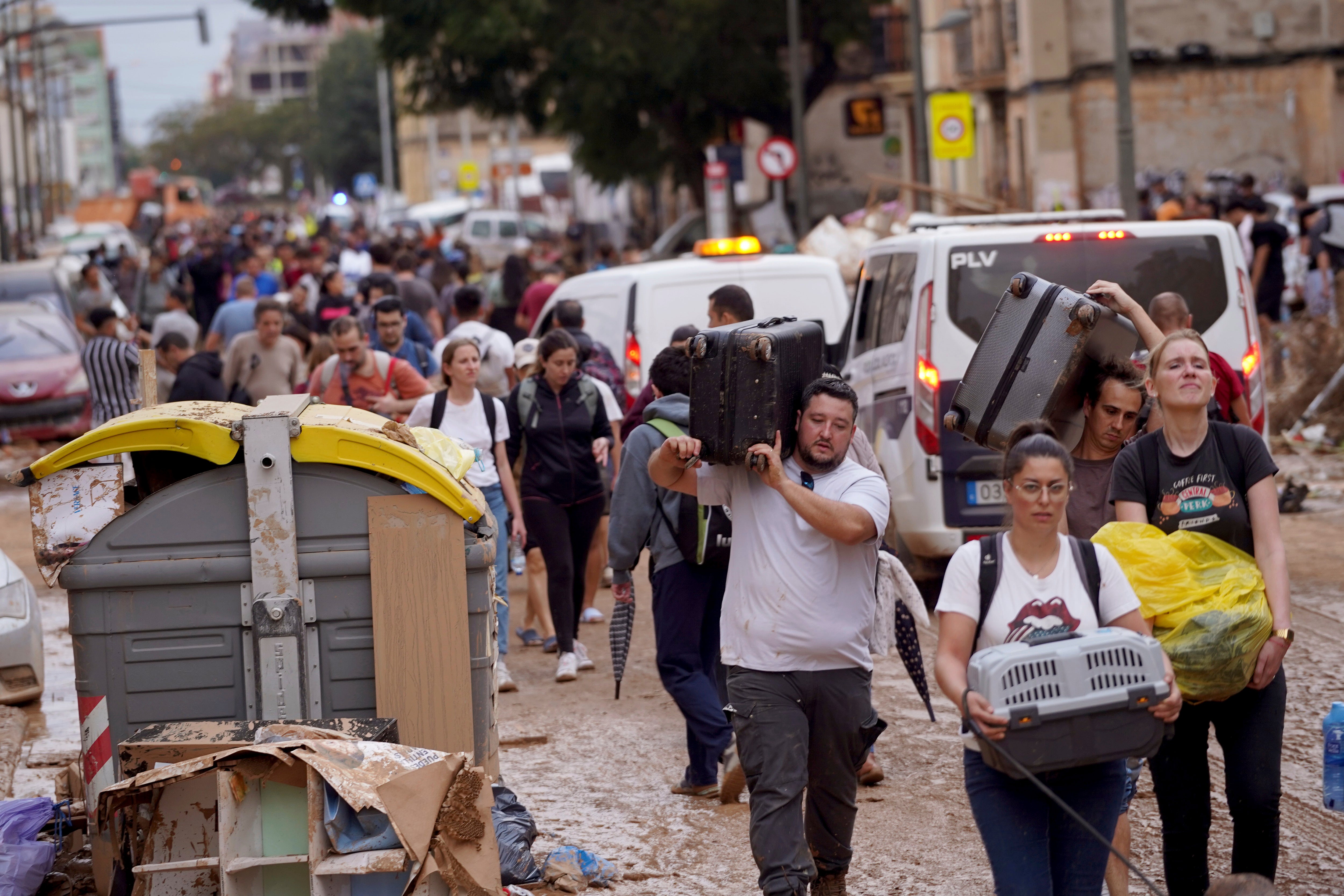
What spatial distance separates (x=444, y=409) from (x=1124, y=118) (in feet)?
34.4

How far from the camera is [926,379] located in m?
9.00

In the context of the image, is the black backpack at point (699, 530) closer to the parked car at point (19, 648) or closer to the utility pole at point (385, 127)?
the parked car at point (19, 648)

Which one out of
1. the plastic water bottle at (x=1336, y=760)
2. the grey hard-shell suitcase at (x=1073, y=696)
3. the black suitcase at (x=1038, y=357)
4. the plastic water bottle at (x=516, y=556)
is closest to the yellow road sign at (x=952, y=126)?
the plastic water bottle at (x=516, y=556)

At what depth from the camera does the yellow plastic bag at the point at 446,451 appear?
553 cm

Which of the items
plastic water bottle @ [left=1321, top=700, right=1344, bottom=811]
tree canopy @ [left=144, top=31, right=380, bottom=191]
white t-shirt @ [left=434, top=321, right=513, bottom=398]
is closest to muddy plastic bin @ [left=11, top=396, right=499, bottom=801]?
plastic water bottle @ [left=1321, top=700, right=1344, bottom=811]

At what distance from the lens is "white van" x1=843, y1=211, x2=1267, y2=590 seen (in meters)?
8.91

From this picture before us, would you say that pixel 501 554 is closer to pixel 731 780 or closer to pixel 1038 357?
pixel 731 780

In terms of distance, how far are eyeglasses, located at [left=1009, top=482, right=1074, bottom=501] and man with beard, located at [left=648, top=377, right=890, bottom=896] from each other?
0.74m

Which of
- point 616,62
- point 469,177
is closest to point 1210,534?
point 616,62

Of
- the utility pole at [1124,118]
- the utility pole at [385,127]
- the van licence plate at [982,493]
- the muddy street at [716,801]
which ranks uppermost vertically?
the utility pole at [385,127]

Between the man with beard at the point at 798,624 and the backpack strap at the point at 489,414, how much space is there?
379cm

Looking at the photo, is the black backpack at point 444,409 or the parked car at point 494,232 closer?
the black backpack at point 444,409

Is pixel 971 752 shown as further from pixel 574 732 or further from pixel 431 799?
pixel 574 732

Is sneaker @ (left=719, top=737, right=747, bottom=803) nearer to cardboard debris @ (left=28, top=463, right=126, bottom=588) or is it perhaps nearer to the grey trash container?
the grey trash container
